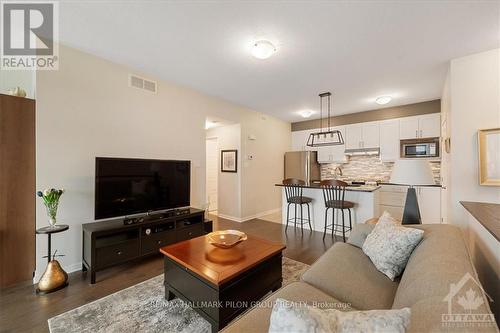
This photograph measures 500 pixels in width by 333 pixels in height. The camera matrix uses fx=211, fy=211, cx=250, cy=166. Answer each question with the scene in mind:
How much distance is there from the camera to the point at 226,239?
196cm

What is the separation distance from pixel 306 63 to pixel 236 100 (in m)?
1.91

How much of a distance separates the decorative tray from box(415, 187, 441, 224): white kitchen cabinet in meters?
4.14

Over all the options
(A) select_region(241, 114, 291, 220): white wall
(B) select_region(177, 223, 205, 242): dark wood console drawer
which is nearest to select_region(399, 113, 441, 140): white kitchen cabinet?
(A) select_region(241, 114, 291, 220): white wall

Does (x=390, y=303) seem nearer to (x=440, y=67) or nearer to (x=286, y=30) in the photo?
(x=286, y=30)

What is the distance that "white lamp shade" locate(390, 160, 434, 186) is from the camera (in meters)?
2.18

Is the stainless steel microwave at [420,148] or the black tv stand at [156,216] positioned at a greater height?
the stainless steel microwave at [420,148]

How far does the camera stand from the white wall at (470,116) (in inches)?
95.9

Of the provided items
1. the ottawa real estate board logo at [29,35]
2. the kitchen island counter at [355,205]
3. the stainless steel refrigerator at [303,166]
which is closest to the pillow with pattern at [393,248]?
the kitchen island counter at [355,205]

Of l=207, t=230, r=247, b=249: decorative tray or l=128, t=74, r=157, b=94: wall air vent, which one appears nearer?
l=207, t=230, r=247, b=249: decorative tray

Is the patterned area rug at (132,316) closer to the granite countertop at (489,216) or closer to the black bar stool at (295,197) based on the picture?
the granite countertop at (489,216)

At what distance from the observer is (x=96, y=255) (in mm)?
2240

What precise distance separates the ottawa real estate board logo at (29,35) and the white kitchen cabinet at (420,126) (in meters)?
5.73

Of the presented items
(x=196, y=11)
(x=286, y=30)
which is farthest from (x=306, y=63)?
(x=196, y=11)

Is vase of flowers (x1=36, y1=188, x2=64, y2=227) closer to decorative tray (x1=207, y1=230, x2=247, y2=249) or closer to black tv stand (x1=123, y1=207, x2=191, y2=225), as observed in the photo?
black tv stand (x1=123, y1=207, x2=191, y2=225)
